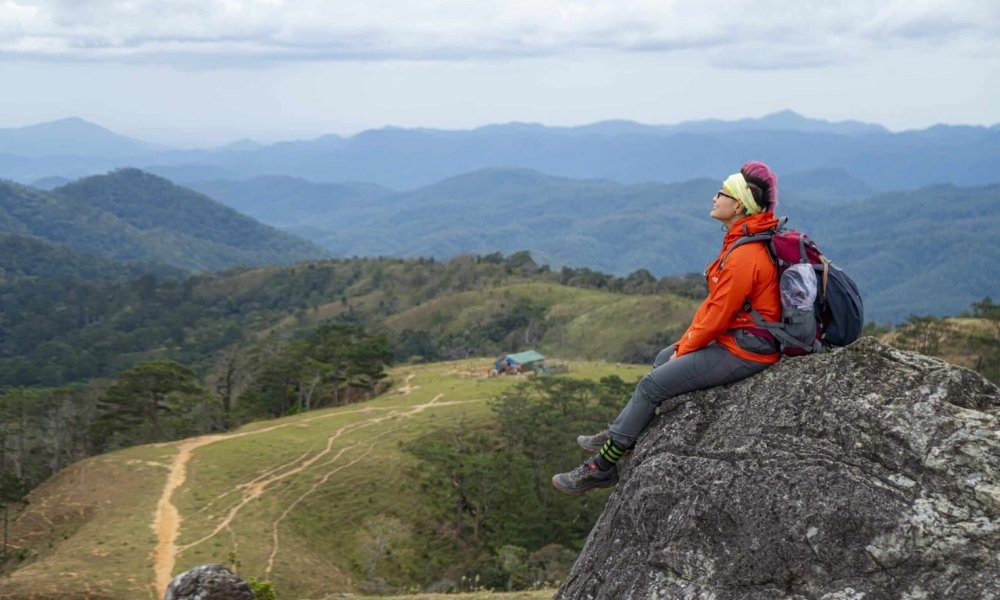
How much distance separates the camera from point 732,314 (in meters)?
8.21

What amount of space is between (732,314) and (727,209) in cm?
121

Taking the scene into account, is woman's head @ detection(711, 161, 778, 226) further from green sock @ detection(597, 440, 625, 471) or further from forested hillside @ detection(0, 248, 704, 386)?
forested hillside @ detection(0, 248, 704, 386)

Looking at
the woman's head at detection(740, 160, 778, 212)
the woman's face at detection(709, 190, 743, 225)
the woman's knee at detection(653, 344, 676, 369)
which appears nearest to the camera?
the woman's head at detection(740, 160, 778, 212)

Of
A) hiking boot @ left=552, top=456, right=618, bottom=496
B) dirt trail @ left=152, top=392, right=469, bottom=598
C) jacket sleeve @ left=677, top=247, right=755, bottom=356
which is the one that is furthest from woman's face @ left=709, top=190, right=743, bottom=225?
dirt trail @ left=152, top=392, right=469, bottom=598

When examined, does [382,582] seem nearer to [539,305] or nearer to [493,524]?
[493,524]

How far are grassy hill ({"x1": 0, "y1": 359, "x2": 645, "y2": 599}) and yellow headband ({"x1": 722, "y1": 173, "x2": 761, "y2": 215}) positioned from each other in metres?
25.3

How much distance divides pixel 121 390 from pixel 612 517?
52.1 metres

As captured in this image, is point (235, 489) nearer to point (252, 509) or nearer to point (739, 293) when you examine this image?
point (252, 509)

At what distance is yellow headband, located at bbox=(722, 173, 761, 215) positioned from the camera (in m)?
8.52

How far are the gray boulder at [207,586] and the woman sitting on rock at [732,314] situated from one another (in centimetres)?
1122

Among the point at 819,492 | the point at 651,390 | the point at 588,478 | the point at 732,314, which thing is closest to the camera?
the point at 819,492

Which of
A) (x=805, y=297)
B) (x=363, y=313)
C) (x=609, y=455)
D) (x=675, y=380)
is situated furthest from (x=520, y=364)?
(x=363, y=313)

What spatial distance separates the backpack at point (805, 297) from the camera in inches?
319

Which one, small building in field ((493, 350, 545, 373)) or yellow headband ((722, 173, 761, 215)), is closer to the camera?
yellow headband ((722, 173, 761, 215))
